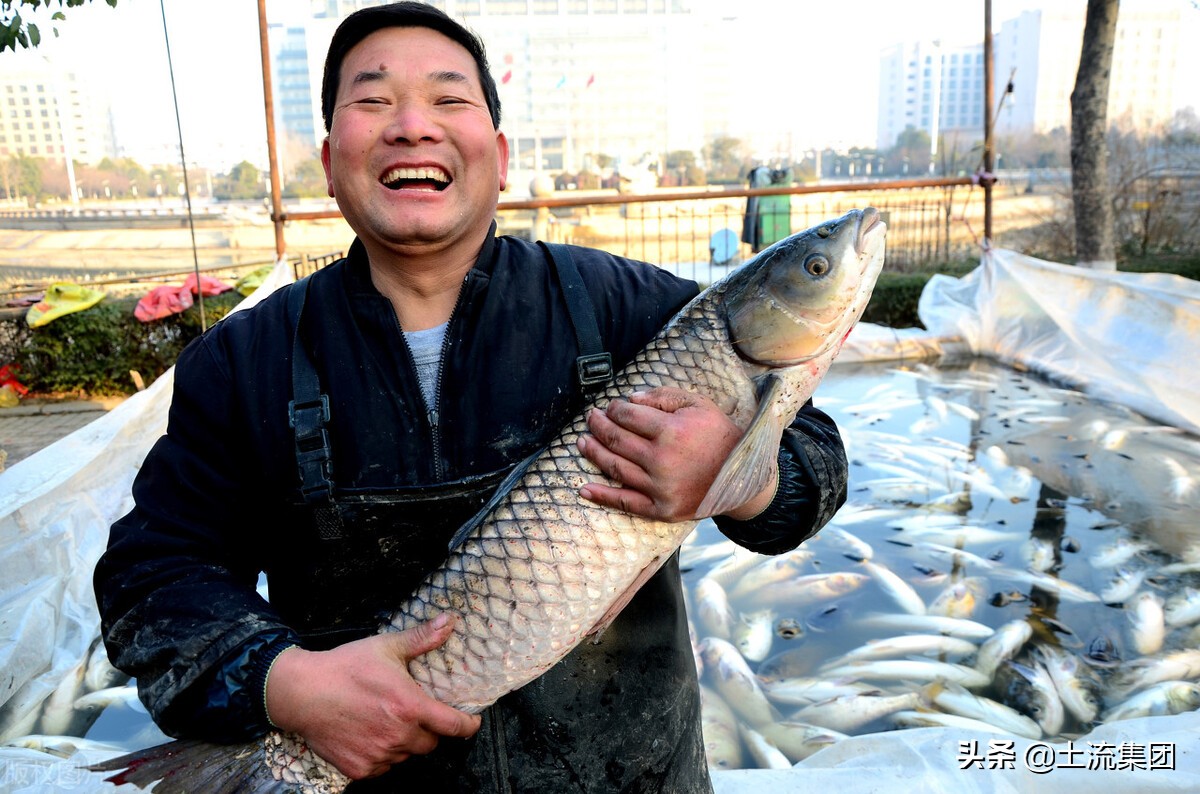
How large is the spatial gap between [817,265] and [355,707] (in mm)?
1293

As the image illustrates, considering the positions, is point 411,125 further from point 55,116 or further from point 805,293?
point 55,116

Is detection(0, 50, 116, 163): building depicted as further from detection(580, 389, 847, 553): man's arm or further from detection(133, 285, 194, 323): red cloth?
detection(580, 389, 847, 553): man's arm

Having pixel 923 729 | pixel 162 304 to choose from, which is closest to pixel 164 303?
pixel 162 304

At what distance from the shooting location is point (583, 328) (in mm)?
1846

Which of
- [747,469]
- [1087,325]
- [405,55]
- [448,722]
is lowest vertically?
[1087,325]

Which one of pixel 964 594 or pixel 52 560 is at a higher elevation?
pixel 52 560

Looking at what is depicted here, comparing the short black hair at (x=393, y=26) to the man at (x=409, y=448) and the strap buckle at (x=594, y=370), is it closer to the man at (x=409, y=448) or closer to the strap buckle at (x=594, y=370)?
the man at (x=409, y=448)

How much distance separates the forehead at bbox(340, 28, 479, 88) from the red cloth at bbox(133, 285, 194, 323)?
827 centimetres

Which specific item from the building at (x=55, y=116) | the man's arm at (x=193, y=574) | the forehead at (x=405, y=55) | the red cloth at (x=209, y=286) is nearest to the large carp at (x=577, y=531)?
the man's arm at (x=193, y=574)

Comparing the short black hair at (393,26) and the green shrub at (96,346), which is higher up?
the short black hair at (393,26)

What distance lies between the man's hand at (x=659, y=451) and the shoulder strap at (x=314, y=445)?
20.3 inches

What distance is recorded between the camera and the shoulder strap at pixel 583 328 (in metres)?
1.80

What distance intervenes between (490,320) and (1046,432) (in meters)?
5.93

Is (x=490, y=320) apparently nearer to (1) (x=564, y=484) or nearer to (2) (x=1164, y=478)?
(1) (x=564, y=484)
